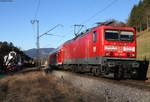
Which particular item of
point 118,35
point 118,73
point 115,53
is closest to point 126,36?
point 118,35

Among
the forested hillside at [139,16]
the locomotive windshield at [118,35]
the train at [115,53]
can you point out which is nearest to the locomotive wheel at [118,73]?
the train at [115,53]

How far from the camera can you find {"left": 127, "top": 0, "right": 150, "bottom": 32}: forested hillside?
233 feet

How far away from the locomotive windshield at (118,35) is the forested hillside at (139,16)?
51.6m

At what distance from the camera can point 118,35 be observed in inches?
717

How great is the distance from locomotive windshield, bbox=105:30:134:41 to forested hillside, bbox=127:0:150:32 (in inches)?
2033

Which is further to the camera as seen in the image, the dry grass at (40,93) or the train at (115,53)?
the train at (115,53)

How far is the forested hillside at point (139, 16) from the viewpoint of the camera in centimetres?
7112

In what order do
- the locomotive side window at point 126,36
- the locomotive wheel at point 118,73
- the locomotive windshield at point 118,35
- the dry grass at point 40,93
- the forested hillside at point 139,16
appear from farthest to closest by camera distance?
the forested hillside at point 139,16, the locomotive side window at point 126,36, the locomotive windshield at point 118,35, the locomotive wheel at point 118,73, the dry grass at point 40,93

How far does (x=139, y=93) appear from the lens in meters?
10.3

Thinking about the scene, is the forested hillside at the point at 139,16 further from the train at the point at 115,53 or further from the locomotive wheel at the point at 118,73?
the locomotive wheel at the point at 118,73

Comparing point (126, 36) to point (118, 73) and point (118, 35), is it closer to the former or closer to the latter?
point (118, 35)

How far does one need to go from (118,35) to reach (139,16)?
60.3 meters

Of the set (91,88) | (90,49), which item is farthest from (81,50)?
(91,88)

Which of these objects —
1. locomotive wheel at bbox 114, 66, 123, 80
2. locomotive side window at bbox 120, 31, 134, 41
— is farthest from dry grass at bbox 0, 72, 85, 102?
locomotive side window at bbox 120, 31, 134, 41
